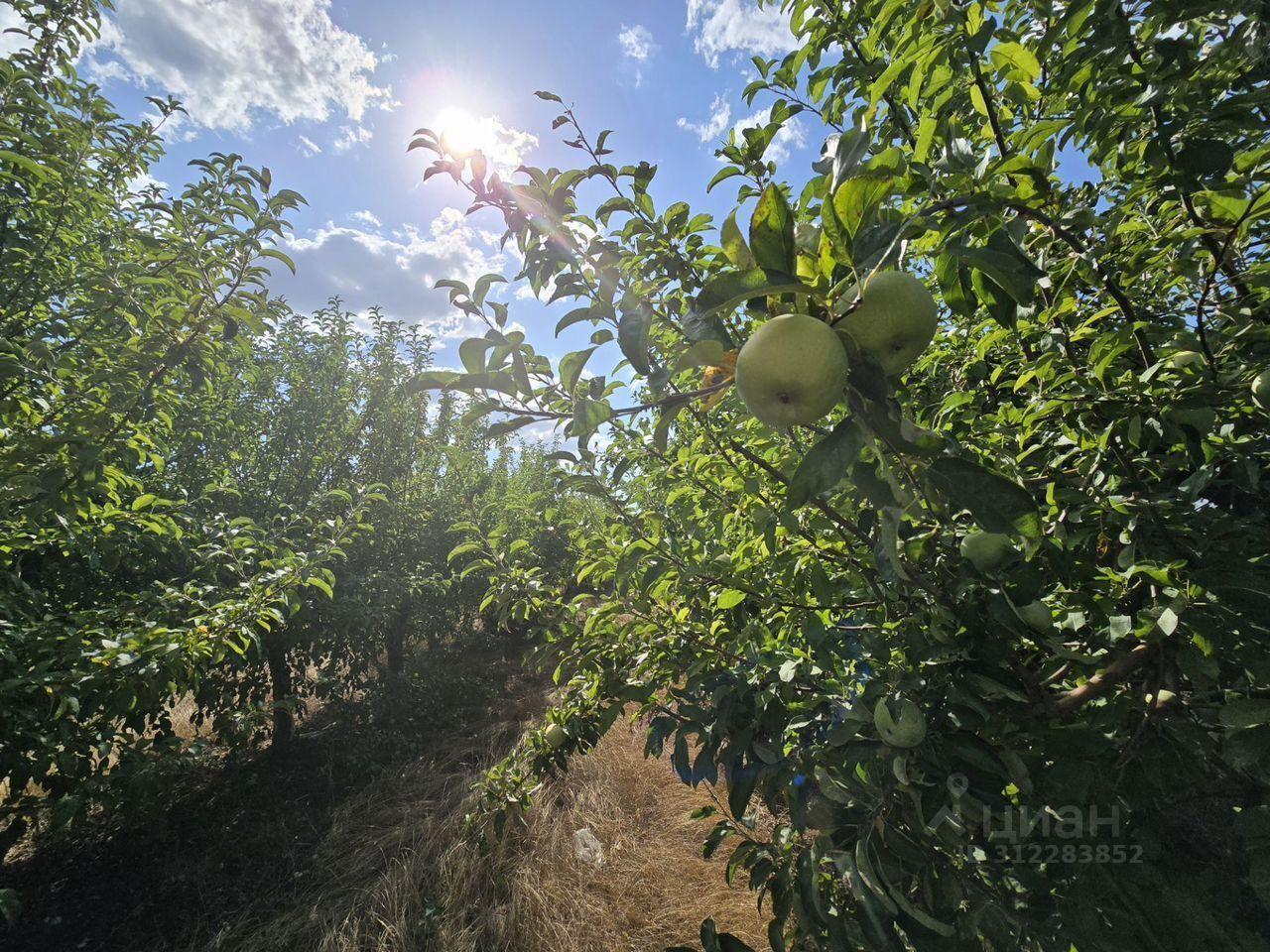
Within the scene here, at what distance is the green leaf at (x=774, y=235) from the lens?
62 centimetres

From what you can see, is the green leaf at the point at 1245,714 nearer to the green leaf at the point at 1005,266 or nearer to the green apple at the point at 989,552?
the green apple at the point at 989,552

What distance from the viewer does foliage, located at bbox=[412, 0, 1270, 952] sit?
2.39 ft

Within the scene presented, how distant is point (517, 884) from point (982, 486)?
13.7ft

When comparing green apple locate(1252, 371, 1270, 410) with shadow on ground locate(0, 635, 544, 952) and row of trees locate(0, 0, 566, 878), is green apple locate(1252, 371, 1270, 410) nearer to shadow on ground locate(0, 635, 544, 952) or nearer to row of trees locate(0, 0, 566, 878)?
row of trees locate(0, 0, 566, 878)

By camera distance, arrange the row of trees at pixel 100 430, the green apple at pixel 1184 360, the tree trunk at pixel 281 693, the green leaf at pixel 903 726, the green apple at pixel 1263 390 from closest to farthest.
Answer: the green leaf at pixel 903 726
the green apple at pixel 1263 390
the green apple at pixel 1184 360
the row of trees at pixel 100 430
the tree trunk at pixel 281 693

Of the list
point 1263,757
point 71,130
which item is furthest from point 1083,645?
point 71,130

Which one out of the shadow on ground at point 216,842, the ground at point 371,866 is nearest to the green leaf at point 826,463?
the ground at point 371,866

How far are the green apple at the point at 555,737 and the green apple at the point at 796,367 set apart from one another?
220 centimetres

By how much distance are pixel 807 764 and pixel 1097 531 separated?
0.98 meters

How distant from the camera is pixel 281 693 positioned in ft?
18.4

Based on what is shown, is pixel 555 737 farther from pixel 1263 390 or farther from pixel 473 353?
pixel 1263 390

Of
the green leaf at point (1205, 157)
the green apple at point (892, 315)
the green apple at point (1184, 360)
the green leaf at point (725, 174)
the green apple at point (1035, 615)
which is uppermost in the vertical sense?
the green leaf at point (725, 174)

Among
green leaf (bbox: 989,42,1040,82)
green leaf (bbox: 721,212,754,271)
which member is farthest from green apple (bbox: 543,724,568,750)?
green leaf (bbox: 989,42,1040,82)

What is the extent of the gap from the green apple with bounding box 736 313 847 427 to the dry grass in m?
3.53
